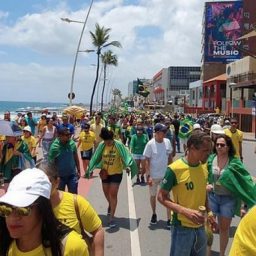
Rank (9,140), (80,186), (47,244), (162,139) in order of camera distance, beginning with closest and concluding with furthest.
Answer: (47,244) < (9,140) < (162,139) < (80,186)

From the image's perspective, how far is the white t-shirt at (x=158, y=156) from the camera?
336 inches

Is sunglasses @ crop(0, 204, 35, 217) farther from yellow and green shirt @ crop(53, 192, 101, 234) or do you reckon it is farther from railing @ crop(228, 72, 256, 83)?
railing @ crop(228, 72, 256, 83)

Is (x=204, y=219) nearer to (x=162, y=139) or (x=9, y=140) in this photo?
(x=9, y=140)

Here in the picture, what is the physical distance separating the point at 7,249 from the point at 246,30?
319 feet

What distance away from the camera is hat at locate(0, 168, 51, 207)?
2279 mm

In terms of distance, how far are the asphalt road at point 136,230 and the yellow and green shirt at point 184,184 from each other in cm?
215

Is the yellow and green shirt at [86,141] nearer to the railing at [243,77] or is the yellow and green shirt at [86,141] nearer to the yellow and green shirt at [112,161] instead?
the yellow and green shirt at [112,161]

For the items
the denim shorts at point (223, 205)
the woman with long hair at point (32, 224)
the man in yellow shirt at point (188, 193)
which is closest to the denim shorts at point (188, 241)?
the man in yellow shirt at point (188, 193)

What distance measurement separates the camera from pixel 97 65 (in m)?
54.3

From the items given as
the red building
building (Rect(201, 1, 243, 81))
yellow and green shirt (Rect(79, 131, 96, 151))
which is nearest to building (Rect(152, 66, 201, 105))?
building (Rect(201, 1, 243, 81))

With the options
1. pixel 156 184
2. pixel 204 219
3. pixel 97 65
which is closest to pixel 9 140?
pixel 156 184

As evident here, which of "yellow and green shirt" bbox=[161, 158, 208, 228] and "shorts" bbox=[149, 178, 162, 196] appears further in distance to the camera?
"shorts" bbox=[149, 178, 162, 196]

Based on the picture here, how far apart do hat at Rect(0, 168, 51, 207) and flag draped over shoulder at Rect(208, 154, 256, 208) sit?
129 inches

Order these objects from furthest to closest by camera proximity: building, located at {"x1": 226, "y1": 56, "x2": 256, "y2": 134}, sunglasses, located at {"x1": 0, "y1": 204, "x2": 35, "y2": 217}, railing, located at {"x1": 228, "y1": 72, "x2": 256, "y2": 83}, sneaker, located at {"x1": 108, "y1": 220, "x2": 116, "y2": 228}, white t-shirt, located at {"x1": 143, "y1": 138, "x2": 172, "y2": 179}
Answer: railing, located at {"x1": 228, "y1": 72, "x2": 256, "y2": 83} < building, located at {"x1": 226, "y1": 56, "x2": 256, "y2": 134} < white t-shirt, located at {"x1": 143, "y1": 138, "x2": 172, "y2": 179} < sneaker, located at {"x1": 108, "y1": 220, "x2": 116, "y2": 228} < sunglasses, located at {"x1": 0, "y1": 204, "x2": 35, "y2": 217}
